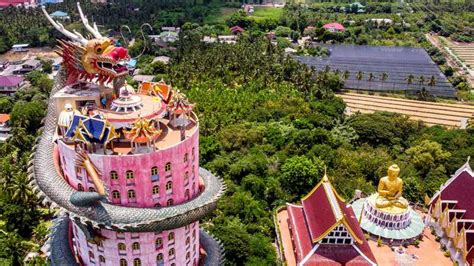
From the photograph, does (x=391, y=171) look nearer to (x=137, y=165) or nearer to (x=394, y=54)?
(x=137, y=165)

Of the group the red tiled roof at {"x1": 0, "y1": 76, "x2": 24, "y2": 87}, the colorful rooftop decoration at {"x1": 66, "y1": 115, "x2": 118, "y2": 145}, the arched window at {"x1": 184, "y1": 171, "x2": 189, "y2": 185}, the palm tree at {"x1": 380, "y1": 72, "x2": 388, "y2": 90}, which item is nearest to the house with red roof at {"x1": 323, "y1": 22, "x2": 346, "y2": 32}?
the palm tree at {"x1": 380, "y1": 72, "x2": 388, "y2": 90}

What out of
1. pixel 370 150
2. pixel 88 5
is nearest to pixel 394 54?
pixel 370 150

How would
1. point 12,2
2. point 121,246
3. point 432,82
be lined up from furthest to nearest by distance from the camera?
point 12,2 < point 432,82 < point 121,246

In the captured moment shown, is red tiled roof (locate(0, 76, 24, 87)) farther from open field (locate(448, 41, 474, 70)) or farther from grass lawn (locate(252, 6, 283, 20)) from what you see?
open field (locate(448, 41, 474, 70))

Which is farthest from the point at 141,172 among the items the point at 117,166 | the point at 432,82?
the point at 432,82

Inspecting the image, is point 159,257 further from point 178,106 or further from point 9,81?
point 9,81

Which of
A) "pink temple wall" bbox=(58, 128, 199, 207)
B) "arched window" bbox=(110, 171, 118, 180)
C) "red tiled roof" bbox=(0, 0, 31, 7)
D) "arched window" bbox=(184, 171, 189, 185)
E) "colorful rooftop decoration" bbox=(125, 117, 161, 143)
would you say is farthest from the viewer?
"red tiled roof" bbox=(0, 0, 31, 7)
